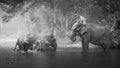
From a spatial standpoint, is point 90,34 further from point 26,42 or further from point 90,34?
point 26,42

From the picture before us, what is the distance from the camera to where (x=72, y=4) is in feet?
125

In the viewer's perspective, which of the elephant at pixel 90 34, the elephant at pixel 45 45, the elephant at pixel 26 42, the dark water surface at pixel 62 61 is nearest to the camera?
the dark water surface at pixel 62 61

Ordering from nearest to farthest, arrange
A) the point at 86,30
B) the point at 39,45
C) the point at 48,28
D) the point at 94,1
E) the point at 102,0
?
the point at 86,30, the point at 39,45, the point at 102,0, the point at 94,1, the point at 48,28

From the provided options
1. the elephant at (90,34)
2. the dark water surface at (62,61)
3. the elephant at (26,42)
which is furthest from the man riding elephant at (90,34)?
the dark water surface at (62,61)

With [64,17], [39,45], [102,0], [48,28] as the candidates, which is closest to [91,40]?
[39,45]

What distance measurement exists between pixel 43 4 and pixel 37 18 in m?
3.83

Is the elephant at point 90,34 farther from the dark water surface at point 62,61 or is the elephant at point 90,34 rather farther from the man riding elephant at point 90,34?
the dark water surface at point 62,61

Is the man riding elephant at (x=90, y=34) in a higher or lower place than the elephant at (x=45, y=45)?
higher

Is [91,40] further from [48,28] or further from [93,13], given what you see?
[48,28]

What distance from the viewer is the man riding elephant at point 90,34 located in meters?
15.5

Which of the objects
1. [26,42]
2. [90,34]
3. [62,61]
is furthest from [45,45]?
[62,61]

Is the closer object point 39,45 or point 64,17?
point 39,45

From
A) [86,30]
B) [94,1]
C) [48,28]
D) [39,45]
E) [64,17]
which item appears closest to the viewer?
[86,30]

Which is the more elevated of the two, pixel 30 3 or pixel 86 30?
pixel 30 3
